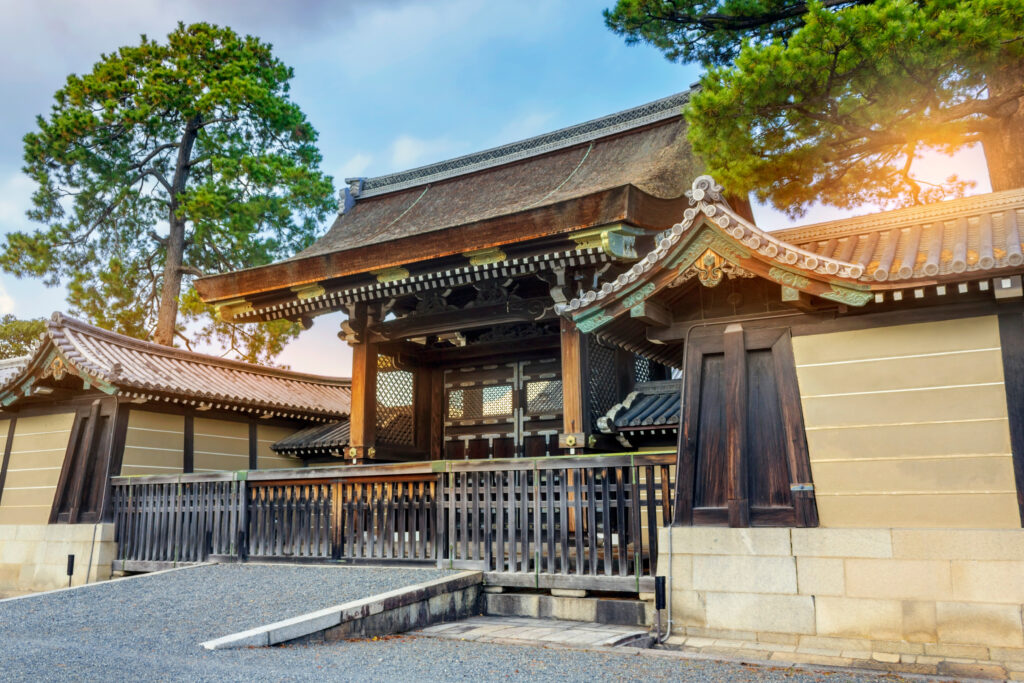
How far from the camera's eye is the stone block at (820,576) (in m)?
6.33

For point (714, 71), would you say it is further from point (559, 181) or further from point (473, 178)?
point (473, 178)

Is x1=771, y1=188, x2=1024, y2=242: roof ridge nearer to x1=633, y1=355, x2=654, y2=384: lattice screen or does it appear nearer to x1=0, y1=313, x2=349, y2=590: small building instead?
x1=633, y1=355, x2=654, y2=384: lattice screen

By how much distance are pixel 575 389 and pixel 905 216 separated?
4.39 metres

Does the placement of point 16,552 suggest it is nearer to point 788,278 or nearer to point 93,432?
point 93,432

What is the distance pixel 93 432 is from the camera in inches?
504

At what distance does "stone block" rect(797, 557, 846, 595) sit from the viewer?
6328 mm

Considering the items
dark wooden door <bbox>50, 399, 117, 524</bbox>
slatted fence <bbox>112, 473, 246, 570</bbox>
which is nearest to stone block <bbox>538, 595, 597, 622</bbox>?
slatted fence <bbox>112, 473, 246, 570</bbox>

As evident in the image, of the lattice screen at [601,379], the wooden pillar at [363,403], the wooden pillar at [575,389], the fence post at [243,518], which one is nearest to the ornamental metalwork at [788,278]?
the wooden pillar at [575,389]

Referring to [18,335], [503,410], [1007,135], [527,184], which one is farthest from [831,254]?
[18,335]

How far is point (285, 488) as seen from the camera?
10.4 metres

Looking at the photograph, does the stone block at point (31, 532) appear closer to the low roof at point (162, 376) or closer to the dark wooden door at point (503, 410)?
the low roof at point (162, 376)

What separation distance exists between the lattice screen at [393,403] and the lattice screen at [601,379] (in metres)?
3.78

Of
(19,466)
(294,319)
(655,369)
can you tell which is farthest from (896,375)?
(19,466)

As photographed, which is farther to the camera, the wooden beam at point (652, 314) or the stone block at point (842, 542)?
the wooden beam at point (652, 314)
